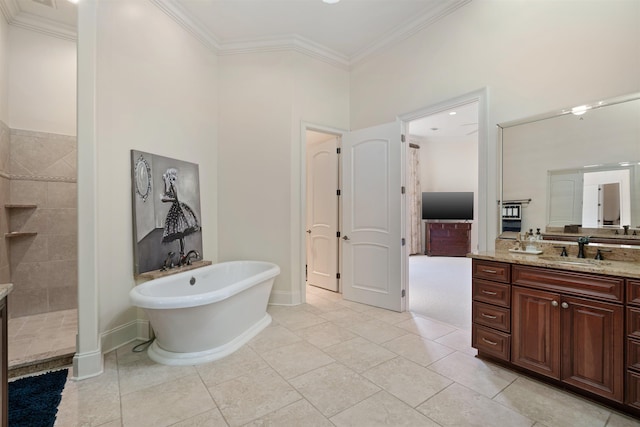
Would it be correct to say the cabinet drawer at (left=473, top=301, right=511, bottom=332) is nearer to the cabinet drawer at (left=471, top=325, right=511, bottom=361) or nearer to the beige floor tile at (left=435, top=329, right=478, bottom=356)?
the cabinet drawer at (left=471, top=325, right=511, bottom=361)

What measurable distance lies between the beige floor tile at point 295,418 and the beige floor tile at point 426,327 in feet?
5.12

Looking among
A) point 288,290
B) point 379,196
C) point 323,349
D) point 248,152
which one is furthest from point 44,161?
point 379,196

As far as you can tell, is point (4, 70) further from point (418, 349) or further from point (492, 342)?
point (492, 342)

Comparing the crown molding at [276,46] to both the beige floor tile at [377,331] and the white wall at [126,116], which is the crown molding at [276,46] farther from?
the beige floor tile at [377,331]

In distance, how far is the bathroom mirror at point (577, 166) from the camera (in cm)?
209

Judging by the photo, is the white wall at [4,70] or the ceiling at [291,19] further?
the ceiling at [291,19]

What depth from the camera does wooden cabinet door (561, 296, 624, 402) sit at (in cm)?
174

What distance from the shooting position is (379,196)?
3768 mm

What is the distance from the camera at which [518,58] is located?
257 centimetres

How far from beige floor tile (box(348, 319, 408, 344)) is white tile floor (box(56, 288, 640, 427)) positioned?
0.04 m

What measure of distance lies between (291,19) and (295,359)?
3620mm

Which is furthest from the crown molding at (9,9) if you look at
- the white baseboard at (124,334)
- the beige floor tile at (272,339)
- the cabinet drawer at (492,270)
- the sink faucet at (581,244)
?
the sink faucet at (581,244)

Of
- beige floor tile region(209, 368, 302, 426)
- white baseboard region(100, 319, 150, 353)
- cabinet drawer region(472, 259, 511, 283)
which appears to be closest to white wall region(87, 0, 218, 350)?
white baseboard region(100, 319, 150, 353)

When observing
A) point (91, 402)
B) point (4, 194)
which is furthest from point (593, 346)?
point (4, 194)
